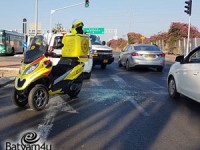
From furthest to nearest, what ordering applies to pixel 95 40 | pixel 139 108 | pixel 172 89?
pixel 95 40, pixel 172 89, pixel 139 108

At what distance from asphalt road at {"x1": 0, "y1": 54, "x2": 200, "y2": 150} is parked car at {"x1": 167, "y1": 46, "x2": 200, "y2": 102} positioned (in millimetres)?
340

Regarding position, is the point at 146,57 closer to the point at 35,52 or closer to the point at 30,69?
the point at 35,52

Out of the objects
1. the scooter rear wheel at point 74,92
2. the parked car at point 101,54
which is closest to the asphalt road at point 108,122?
the scooter rear wheel at point 74,92

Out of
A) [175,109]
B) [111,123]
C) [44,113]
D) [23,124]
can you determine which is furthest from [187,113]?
[23,124]

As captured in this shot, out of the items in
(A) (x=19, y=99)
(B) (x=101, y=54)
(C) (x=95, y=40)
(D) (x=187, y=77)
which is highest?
(C) (x=95, y=40)

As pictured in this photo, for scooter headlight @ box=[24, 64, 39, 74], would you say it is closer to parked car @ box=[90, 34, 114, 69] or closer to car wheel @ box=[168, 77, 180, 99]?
car wheel @ box=[168, 77, 180, 99]

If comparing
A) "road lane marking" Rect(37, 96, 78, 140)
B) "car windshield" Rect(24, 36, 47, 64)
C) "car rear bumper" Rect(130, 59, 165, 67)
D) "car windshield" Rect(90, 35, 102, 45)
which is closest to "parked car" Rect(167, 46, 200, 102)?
"road lane marking" Rect(37, 96, 78, 140)

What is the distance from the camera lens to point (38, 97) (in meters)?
6.95

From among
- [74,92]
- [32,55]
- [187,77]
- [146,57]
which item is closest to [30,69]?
[32,55]

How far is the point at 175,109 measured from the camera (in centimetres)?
743

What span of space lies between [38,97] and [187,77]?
356 centimetres

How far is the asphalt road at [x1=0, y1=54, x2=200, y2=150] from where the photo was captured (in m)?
4.87

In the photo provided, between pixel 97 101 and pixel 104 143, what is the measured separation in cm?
330

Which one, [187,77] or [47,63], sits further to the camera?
[187,77]
